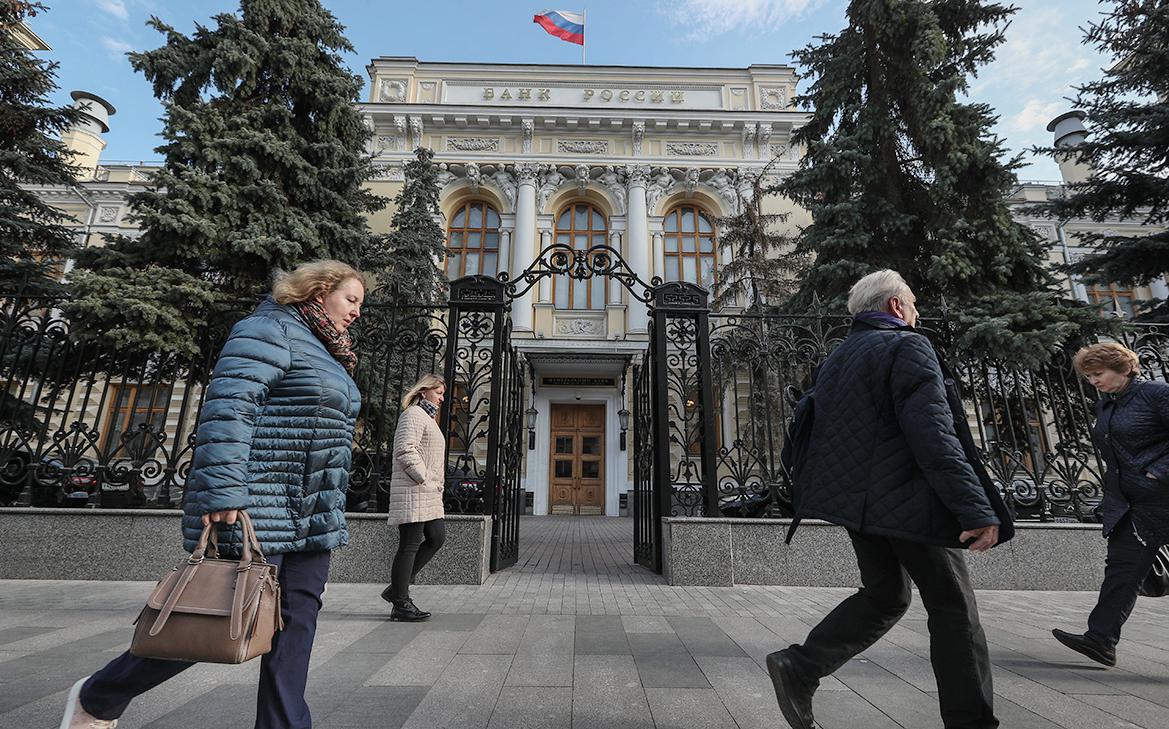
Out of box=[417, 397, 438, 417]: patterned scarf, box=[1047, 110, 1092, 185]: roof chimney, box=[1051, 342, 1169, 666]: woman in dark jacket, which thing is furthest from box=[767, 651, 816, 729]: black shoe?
box=[1047, 110, 1092, 185]: roof chimney

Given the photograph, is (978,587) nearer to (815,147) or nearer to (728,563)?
(728,563)

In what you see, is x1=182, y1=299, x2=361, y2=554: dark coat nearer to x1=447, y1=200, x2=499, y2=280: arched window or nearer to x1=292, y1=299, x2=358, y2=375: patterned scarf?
x1=292, y1=299, x2=358, y2=375: patterned scarf

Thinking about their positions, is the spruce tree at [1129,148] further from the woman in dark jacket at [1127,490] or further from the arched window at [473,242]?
the arched window at [473,242]

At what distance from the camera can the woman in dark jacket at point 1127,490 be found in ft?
10.8

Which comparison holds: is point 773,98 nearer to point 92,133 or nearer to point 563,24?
point 563,24

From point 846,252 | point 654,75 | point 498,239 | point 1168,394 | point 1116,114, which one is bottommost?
point 1168,394

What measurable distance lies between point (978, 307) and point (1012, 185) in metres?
3.36

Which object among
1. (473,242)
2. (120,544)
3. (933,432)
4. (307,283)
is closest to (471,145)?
(473,242)

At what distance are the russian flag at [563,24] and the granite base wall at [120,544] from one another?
76.9 feet

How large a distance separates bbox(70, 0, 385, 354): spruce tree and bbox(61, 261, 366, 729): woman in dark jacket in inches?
262

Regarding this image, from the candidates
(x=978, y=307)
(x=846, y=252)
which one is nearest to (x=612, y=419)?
(x=846, y=252)

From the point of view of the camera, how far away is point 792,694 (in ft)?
7.27

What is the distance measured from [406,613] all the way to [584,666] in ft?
5.90

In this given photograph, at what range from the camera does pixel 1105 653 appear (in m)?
3.29
